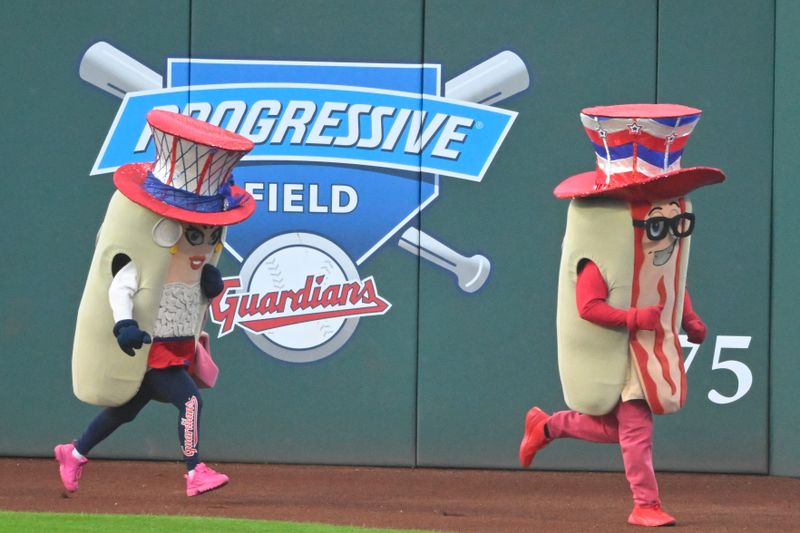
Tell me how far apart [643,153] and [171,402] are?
2582 millimetres

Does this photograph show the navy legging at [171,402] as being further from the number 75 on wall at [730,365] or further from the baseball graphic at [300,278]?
the number 75 on wall at [730,365]

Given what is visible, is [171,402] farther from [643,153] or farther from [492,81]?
[492,81]

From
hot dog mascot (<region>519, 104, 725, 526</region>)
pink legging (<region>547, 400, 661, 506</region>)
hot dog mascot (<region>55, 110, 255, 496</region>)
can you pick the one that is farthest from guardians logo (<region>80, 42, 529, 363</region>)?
pink legging (<region>547, 400, 661, 506</region>)

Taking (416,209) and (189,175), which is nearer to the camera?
(189,175)

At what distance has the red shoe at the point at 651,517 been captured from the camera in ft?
23.7

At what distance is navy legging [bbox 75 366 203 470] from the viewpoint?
7.49 m

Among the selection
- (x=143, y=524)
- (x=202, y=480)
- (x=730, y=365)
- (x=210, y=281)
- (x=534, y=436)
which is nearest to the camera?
(x=143, y=524)

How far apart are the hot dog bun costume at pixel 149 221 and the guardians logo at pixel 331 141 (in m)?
1.67

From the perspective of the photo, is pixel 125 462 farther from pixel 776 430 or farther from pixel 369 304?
pixel 776 430

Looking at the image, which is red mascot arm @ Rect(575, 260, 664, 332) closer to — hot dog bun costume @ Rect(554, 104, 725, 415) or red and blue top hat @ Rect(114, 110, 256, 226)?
hot dog bun costume @ Rect(554, 104, 725, 415)

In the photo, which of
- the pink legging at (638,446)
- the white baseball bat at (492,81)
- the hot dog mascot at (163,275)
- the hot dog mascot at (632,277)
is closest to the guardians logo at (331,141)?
the white baseball bat at (492,81)

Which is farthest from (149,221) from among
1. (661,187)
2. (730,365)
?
(730,365)

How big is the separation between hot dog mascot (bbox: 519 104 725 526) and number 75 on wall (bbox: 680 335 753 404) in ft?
6.34

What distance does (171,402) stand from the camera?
762 cm
